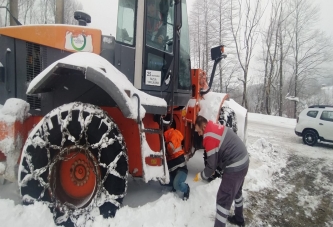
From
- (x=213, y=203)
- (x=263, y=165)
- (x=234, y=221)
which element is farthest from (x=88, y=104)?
(x=263, y=165)

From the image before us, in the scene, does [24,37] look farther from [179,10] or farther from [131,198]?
[131,198]

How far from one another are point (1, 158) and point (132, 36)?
2.26 metres

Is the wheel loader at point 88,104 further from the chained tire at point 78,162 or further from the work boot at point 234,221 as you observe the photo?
the work boot at point 234,221

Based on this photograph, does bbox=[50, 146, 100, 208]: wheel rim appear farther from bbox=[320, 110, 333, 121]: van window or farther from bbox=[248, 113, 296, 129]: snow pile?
bbox=[248, 113, 296, 129]: snow pile

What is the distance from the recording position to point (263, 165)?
5.40 m

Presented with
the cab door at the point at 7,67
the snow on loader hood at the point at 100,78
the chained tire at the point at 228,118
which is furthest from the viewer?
the chained tire at the point at 228,118

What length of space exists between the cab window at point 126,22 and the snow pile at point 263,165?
324cm

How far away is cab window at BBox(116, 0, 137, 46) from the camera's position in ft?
10.1

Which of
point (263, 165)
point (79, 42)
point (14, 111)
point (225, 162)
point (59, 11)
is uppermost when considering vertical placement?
point (59, 11)

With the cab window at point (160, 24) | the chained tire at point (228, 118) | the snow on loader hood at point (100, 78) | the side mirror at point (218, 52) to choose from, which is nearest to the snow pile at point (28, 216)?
the snow on loader hood at point (100, 78)

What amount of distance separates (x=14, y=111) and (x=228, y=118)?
372cm

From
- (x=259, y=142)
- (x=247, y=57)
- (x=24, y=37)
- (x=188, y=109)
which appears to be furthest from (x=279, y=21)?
(x=24, y=37)

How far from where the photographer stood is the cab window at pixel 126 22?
3082mm

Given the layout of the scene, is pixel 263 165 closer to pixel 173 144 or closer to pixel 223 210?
pixel 173 144
